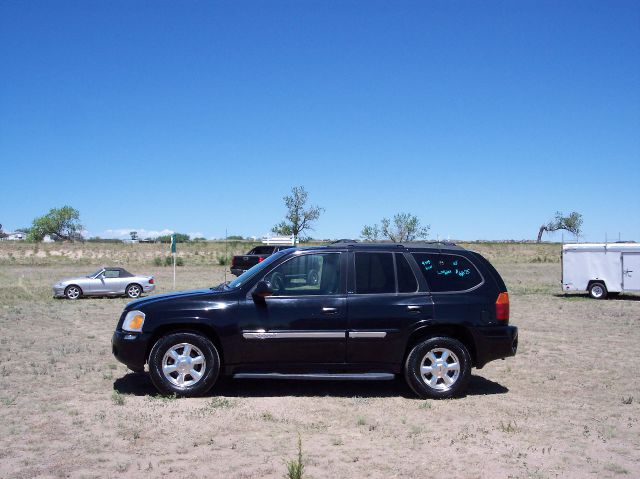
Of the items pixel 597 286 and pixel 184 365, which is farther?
pixel 597 286

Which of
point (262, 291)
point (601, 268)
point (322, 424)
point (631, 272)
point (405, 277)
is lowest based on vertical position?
point (322, 424)

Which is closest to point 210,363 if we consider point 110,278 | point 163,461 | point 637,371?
point 163,461

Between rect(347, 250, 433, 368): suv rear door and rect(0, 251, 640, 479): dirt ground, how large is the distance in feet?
1.86

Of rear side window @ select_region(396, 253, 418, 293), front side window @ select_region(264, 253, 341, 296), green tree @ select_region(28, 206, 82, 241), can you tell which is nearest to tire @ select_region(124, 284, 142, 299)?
front side window @ select_region(264, 253, 341, 296)

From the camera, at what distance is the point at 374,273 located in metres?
8.37

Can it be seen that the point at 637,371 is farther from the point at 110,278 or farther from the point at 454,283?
the point at 110,278

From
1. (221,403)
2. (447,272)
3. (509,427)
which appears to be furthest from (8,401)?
(509,427)

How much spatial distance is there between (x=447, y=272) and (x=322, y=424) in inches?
106

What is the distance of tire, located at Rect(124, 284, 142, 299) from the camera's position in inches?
973

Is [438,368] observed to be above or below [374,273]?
below

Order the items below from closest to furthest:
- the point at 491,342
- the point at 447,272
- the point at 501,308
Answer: the point at 491,342 → the point at 501,308 → the point at 447,272

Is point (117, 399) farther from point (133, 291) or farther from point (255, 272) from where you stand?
Answer: point (133, 291)

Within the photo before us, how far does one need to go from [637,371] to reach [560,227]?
367ft

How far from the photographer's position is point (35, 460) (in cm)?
566
